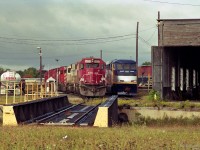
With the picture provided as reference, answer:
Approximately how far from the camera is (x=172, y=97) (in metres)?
34.5

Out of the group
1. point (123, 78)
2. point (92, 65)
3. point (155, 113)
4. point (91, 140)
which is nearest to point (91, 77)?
point (92, 65)

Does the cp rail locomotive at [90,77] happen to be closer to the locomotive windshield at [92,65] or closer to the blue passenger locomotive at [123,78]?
the locomotive windshield at [92,65]

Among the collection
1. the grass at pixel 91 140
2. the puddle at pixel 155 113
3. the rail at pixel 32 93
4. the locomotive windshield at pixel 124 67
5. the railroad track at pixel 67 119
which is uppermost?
the locomotive windshield at pixel 124 67

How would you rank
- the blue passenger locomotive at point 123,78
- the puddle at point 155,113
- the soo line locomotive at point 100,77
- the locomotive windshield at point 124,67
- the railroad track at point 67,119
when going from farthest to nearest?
the locomotive windshield at point 124,67 < the blue passenger locomotive at point 123,78 < the soo line locomotive at point 100,77 < the puddle at point 155,113 < the railroad track at point 67,119

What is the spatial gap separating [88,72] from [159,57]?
9.03 meters

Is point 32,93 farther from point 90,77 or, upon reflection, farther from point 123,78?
point 123,78

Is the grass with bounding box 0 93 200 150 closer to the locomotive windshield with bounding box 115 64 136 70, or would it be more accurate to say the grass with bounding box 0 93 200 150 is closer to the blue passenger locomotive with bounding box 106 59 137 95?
the blue passenger locomotive with bounding box 106 59 137 95

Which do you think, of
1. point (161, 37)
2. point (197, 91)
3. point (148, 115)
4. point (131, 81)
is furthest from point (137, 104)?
point (197, 91)

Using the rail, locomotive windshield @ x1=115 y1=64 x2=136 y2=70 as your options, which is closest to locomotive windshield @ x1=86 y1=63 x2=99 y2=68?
the rail

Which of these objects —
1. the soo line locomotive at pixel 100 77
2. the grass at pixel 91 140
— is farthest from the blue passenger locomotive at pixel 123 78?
the grass at pixel 91 140

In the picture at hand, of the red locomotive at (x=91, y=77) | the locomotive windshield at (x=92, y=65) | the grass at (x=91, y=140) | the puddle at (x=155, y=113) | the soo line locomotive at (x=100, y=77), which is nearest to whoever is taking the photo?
the grass at (x=91, y=140)

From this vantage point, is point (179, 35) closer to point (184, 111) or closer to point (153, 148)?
point (184, 111)

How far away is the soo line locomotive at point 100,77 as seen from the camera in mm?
37625

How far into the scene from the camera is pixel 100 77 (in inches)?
1499
